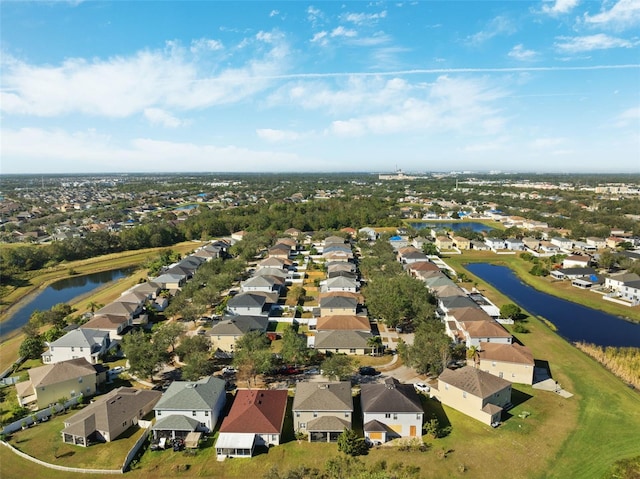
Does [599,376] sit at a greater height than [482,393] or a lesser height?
lesser

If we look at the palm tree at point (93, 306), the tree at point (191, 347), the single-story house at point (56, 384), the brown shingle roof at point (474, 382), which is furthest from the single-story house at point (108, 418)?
the palm tree at point (93, 306)

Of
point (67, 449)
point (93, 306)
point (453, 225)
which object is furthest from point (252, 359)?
point (453, 225)

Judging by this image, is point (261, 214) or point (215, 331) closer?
point (215, 331)

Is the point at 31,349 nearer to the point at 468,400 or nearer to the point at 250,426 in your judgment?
the point at 250,426

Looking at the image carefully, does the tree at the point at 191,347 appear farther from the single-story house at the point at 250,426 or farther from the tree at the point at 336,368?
the tree at the point at 336,368

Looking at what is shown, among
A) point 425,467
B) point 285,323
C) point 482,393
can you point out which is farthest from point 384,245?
point 425,467

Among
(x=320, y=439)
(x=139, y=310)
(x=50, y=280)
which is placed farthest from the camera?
(x=50, y=280)

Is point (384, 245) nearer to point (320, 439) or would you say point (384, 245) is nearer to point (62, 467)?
point (320, 439)

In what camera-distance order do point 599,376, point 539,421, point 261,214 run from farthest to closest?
point 261,214 → point 599,376 → point 539,421
